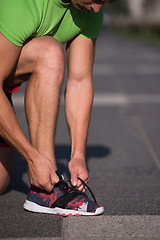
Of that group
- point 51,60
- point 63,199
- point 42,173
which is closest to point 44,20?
point 51,60

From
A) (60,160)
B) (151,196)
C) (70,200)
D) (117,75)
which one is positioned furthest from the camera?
(117,75)

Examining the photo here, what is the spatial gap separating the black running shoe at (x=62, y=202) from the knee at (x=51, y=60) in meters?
0.58

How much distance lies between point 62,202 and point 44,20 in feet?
3.14

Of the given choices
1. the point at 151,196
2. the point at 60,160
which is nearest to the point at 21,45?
the point at 151,196

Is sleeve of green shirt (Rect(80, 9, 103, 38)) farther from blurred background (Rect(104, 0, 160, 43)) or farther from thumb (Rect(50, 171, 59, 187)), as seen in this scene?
blurred background (Rect(104, 0, 160, 43))

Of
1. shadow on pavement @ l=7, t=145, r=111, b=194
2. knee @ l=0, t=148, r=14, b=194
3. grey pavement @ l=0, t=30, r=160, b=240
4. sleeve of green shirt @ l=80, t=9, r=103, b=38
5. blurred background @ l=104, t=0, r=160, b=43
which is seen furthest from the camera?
blurred background @ l=104, t=0, r=160, b=43

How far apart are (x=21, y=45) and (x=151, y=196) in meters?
1.24

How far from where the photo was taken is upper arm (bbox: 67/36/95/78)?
3125 mm

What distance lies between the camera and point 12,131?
106 inches

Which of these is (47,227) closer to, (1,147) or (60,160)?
(1,147)

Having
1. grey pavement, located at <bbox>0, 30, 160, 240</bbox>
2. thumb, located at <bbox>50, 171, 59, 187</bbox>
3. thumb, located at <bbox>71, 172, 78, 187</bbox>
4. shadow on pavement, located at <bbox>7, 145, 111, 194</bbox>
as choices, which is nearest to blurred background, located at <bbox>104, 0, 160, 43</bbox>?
grey pavement, located at <bbox>0, 30, 160, 240</bbox>

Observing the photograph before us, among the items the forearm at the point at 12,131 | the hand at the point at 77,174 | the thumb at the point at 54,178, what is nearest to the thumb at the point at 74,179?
the hand at the point at 77,174

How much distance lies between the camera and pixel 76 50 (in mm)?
3127

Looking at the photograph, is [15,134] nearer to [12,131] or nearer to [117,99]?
[12,131]
